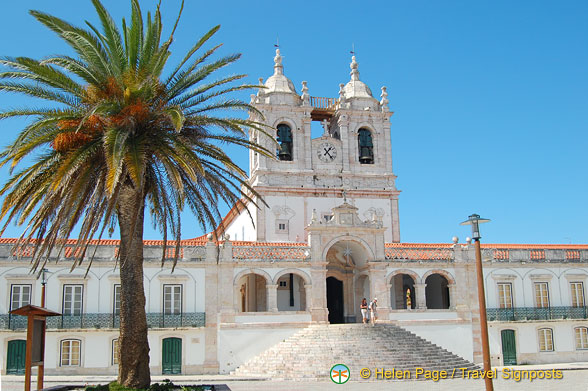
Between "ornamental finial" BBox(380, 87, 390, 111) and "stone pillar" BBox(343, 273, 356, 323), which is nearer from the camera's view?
"stone pillar" BBox(343, 273, 356, 323)

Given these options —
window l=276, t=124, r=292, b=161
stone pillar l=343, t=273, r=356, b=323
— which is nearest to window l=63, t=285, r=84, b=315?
stone pillar l=343, t=273, r=356, b=323

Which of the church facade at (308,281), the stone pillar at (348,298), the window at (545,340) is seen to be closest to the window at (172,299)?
the church facade at (308,281)

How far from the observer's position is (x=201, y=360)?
28.8 meters

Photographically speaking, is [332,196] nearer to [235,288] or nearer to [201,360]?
[235,288]

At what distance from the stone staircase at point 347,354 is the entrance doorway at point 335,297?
4.67 metres

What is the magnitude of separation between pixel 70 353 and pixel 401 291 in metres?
17.3

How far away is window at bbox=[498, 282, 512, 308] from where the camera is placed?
32.7m

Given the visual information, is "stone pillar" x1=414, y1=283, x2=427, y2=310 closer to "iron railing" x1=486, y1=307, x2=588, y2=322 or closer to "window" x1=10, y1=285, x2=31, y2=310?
"iron railing" x1=486, y1=307, x2=588, y2=322

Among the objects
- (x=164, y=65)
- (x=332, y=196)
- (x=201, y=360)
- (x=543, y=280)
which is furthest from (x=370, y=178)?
(x=164, y=65)

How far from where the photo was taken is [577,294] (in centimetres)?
3381

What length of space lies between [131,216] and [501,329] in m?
22.5

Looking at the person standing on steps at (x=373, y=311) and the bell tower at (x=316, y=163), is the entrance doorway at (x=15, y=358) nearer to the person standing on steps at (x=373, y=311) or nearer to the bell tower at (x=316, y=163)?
the bell tower at (x=316, y=163)

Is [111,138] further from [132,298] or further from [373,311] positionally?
[373,311]

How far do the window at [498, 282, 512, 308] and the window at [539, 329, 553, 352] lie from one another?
2.18 meters
